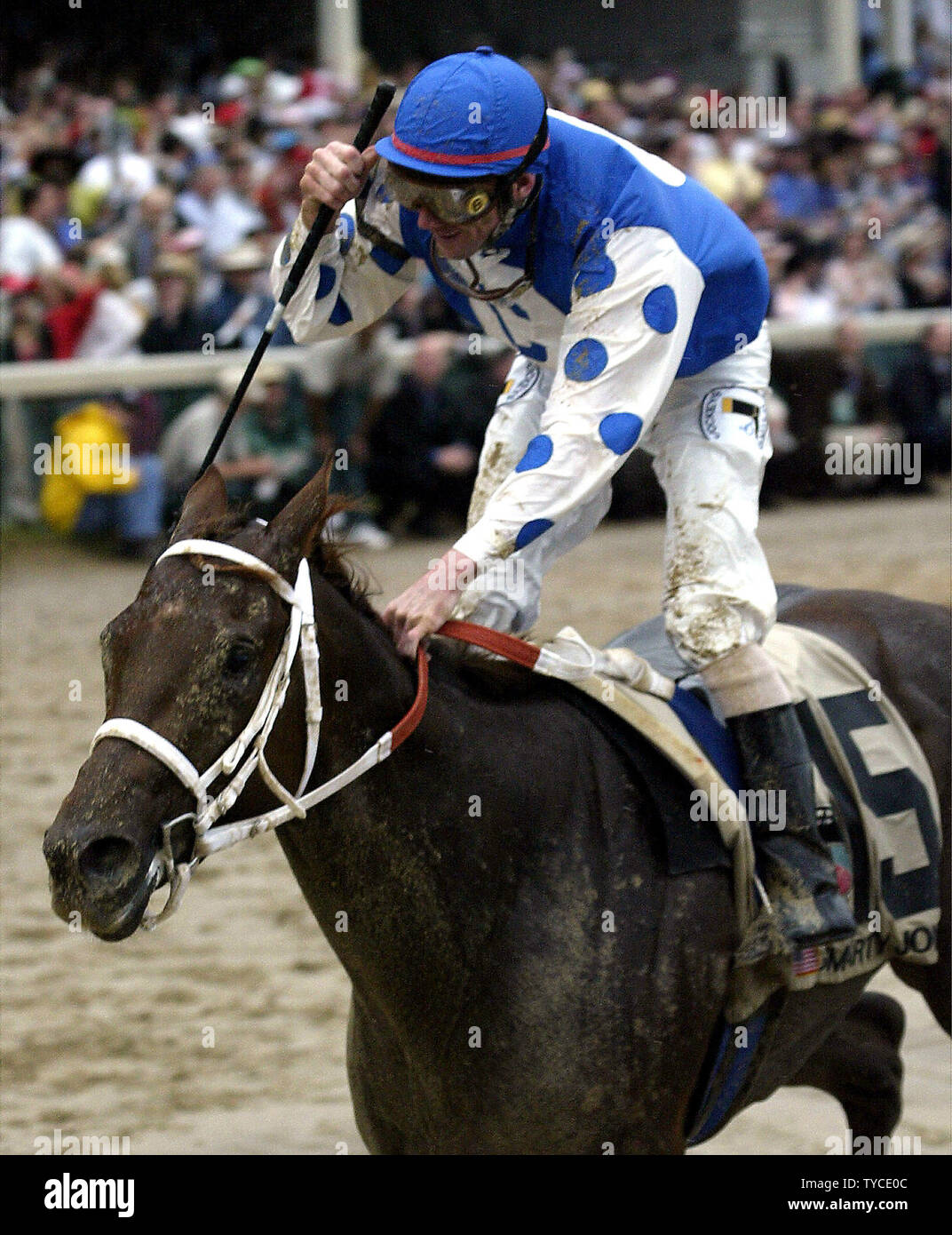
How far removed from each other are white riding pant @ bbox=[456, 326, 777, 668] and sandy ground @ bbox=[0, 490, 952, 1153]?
5.02 ft

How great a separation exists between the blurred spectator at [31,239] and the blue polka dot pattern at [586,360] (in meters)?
7.95

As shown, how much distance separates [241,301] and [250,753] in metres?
8.29

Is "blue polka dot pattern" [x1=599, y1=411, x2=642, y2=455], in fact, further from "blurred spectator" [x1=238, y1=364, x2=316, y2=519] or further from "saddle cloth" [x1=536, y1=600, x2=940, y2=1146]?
"blurred spectator" [x1=238, y1=364, x2=316, y2=519]

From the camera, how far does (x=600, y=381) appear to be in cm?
323

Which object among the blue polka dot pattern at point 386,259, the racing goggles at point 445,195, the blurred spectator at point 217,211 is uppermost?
the blurred spectator at point 217,211

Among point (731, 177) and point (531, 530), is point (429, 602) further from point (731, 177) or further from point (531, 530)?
point (731, 177)

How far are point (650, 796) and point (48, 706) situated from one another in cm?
531

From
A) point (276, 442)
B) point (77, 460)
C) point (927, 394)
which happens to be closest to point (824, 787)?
point (276, 442)

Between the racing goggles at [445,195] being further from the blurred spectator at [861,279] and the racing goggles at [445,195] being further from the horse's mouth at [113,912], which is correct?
the blurred spectator at [861,279]

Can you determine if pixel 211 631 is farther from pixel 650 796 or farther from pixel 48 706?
pixel 48 706

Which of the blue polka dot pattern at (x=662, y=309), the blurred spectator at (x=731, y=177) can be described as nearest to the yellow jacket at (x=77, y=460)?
the blurred spectator at (x=731, y=177)

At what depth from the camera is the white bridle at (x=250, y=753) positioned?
9.17 feet

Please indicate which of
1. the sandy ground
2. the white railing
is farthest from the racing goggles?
the white railing

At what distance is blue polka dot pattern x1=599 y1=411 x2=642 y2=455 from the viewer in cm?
321
